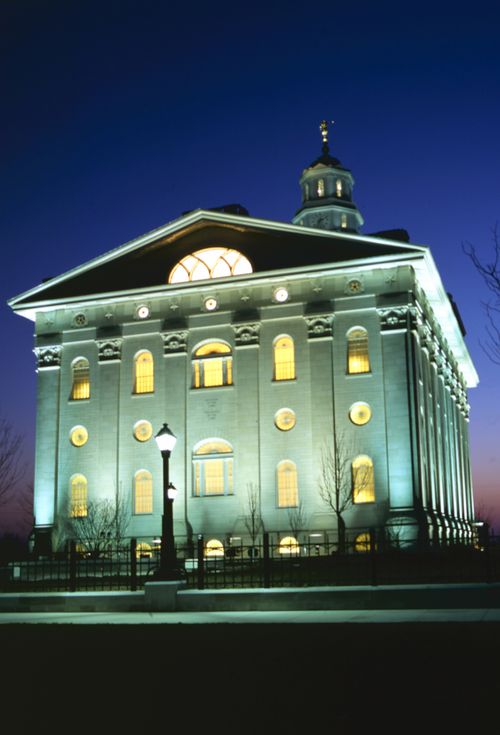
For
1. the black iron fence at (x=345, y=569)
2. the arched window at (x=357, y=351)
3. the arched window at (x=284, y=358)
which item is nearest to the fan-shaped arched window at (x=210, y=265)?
the arched window at (x=284, y=358)

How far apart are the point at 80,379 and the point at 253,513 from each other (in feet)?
44.8

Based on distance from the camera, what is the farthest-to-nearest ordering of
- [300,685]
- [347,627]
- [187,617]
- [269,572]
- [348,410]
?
[348,410] → [269,572] → [187,617] → [347,627] → [300,685]

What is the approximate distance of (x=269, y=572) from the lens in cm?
2277

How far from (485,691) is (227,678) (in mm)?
2818

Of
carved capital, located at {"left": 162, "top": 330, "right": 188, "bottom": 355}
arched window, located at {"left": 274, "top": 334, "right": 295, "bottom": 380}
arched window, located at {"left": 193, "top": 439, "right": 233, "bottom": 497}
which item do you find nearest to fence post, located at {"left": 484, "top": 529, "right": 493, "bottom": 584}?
arched window, located at {"left": 274, "top": 334, "right": 295, "bottom": 380}

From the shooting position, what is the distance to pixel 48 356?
55.3 metres

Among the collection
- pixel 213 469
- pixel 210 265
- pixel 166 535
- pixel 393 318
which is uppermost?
pixel 210 265

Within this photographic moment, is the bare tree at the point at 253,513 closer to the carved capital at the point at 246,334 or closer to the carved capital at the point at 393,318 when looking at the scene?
the carved capital at the point at 246,334

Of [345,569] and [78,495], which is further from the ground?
[78,495]

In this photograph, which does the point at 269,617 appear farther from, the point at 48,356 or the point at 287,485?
the point at 48,356

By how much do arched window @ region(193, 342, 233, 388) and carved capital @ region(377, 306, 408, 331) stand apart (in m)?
8.44

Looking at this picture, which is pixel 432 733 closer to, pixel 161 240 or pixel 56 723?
pixel 56 723

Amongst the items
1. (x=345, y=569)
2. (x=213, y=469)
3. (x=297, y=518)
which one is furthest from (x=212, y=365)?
(x=345, y=569)

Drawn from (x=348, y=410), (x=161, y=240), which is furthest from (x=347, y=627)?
(x=161, y=240)
